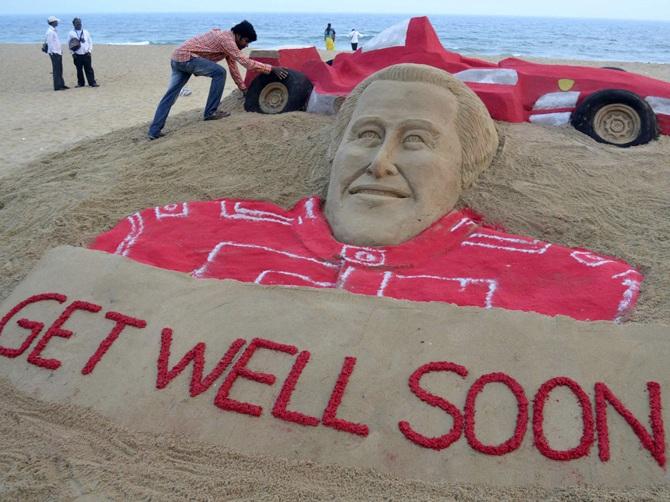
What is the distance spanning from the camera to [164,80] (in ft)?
43.8

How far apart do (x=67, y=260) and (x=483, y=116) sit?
2.54 meters

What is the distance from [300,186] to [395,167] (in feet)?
2.93

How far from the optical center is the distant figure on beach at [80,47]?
10962mm

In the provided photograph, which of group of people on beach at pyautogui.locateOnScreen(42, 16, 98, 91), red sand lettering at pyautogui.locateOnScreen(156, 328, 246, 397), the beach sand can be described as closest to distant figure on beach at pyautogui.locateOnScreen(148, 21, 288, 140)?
the beach sand

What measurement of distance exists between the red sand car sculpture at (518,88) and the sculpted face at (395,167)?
45.5 inches

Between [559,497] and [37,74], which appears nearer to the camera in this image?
[559,497]

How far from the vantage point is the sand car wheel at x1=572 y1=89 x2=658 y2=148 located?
4.26 m

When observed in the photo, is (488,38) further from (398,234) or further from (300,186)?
(398,234)

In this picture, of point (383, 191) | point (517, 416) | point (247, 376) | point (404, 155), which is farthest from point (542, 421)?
point (404, 155)

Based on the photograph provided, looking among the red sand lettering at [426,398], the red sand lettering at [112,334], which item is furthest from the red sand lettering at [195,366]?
the red sand lettering at [112,334]

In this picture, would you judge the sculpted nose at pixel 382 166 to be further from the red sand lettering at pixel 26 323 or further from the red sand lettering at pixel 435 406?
the red sand lettering at pixel 26 323

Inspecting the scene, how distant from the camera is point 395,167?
3.29 meters

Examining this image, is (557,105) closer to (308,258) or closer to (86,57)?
(308,258)

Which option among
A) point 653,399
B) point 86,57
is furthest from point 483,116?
point 86,57
